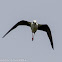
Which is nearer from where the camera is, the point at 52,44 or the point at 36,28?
the point at 36,28

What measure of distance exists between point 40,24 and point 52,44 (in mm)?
2300

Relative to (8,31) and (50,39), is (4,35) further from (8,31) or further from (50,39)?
(50,39)

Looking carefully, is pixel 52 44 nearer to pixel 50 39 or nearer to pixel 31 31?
pixel 50 39

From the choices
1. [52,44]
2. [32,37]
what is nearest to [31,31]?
[32,37]

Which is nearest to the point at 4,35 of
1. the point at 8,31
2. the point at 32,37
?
the point at 8,31

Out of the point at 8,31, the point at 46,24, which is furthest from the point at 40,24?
the point at 8,31

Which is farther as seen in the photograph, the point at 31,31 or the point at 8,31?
A: the point at 8,31

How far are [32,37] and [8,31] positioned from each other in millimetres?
3468

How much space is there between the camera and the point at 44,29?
42.1 metres

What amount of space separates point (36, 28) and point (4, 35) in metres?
3.85

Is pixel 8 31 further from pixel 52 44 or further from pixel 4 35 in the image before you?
pixel 52 44

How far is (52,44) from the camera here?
42531 mm

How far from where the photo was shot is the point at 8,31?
1692 inches

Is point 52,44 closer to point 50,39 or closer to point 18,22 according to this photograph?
point 50,39
